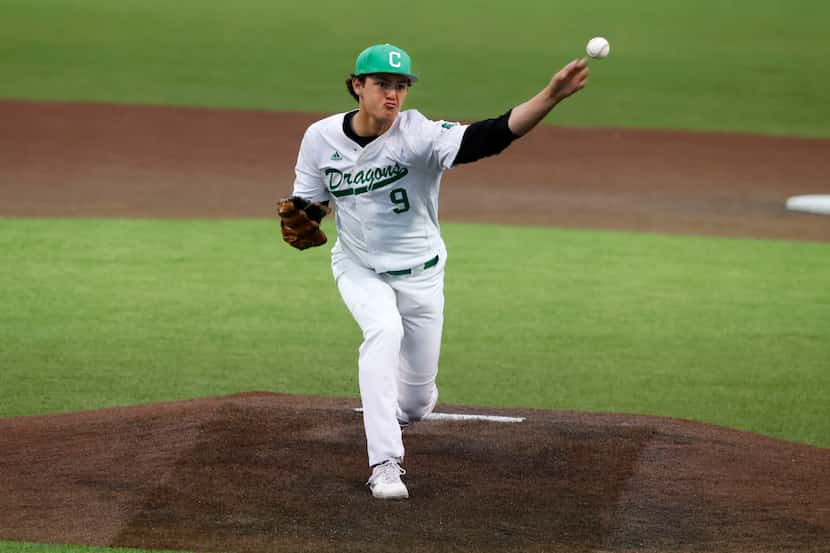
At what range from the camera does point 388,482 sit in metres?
5.93

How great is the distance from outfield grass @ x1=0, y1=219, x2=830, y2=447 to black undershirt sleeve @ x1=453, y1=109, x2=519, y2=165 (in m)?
2.75

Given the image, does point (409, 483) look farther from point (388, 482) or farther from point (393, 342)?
point (393, 342)

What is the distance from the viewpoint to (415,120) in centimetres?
634

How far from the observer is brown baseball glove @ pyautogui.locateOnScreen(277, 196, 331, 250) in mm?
6469

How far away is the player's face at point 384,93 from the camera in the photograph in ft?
20.4

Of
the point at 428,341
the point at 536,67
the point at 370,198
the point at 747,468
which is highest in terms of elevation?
the point at 536,67

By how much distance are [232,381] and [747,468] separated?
3.40 m

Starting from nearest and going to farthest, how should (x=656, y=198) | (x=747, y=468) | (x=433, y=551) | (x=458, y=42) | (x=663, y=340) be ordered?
(x=433, y=551) < (x=747, y=468) < (x=663, y=340) < (x=656, y=198) < (x=458, y=42)

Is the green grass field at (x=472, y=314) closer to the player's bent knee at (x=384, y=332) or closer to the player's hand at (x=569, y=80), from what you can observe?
the player's bent knee at (x=384, y=332)

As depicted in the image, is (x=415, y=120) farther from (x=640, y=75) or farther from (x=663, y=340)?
(x=640, y=75)

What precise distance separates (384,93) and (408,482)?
5.36 feet

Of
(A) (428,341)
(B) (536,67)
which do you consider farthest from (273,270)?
(B) (536,67)

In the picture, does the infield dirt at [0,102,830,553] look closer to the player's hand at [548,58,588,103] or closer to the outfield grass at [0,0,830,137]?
the player's hand at [548,58,588,103]

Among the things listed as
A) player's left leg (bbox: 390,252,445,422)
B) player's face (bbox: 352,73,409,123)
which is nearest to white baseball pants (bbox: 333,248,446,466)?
player's left leg (bbox: 390,252,445,422)
